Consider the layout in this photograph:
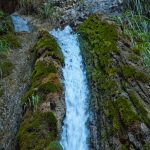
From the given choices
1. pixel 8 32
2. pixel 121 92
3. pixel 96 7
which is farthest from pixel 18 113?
pixel 96 7

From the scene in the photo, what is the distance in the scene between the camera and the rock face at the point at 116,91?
615cm

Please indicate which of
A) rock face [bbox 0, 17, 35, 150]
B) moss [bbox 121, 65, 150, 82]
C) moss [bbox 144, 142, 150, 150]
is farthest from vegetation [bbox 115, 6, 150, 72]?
rock face [bbox 0, 17, 35, 150]

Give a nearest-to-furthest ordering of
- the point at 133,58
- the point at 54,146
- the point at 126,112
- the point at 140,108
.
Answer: the point at 54,146, the point at 126,112, the point at 140,108, the point at 133,58

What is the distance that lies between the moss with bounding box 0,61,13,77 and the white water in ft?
5.18

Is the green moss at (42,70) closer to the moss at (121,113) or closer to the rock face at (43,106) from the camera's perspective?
the rock face at (43,106)

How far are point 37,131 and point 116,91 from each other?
1.79m

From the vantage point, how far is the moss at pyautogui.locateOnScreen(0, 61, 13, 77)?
30.8ft

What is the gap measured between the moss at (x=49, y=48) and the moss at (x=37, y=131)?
101 inches

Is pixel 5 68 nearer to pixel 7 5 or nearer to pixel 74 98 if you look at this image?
pixel 74 98

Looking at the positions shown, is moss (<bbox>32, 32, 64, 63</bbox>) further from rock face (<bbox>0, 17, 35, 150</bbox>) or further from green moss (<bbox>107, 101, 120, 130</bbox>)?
green moss (<bbox>107, 101, 120, 130</bbox>)

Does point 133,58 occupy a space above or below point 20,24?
above

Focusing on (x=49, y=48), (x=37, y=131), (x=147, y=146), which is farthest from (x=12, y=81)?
(x=147, y=146)

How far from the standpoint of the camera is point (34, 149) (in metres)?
6.14

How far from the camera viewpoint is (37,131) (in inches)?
256
